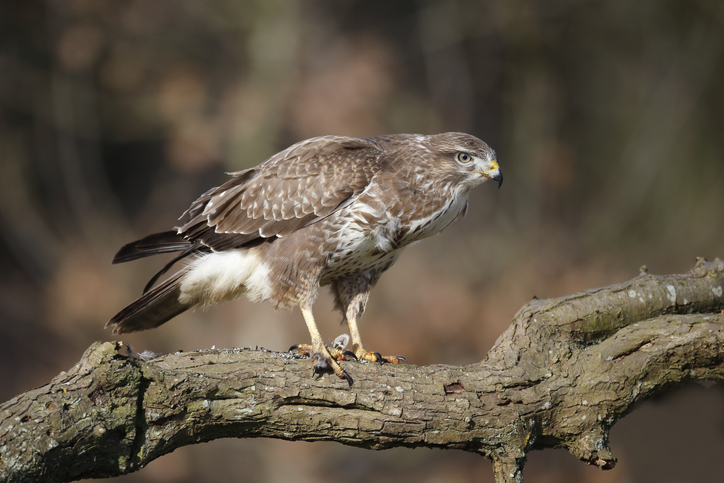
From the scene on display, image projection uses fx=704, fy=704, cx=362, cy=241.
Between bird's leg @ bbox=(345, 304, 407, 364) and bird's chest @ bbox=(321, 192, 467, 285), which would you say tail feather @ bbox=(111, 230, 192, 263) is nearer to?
bird's chest @ bbox=(321, 192, 467, 285)

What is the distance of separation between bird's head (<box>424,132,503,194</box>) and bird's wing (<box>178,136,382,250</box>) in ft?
1.23

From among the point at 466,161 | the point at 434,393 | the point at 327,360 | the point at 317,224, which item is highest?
the point at 466,161

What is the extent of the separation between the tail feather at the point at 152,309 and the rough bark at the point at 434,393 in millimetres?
938

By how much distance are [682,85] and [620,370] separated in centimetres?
764

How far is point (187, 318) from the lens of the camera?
31.8ft

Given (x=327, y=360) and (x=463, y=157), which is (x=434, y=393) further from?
(x=463, y=157)

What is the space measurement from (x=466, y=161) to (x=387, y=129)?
5468 millimetres

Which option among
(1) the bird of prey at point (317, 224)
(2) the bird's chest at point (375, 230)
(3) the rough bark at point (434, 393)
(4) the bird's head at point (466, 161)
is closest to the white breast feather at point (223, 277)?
(1) the bird of prey at point (317, 224)

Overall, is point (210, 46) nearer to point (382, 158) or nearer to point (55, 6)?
point (55, 6)

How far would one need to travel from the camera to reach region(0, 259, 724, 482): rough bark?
106 inches

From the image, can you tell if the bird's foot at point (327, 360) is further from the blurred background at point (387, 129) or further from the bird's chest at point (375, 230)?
the blurred background at point (387, 129)

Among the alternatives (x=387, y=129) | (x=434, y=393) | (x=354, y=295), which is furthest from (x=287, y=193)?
(x=387, y=129)

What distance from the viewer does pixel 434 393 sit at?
3.08 meters

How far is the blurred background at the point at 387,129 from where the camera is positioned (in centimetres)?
865
